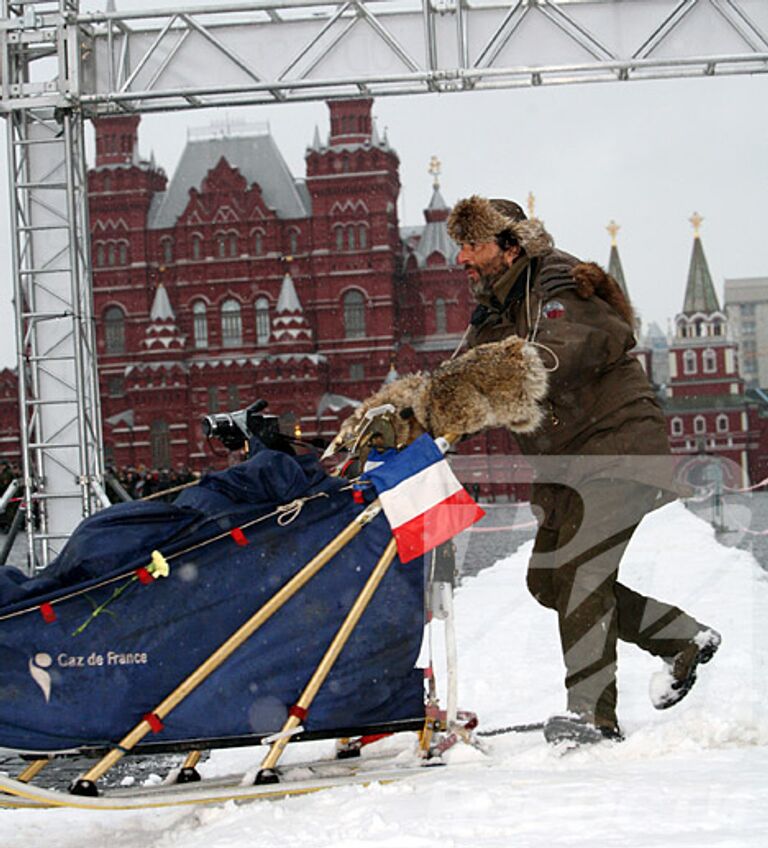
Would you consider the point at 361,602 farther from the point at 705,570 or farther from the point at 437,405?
the point at 705,570

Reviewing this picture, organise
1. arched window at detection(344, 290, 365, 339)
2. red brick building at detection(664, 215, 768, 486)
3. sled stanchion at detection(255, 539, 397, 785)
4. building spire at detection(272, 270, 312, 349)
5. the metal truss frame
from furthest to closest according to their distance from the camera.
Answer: red brick building at detection(664, 215, 768, 486)
arched window at detection(344, 290, 365, 339)
building spire at detection(272, 270, 312, 349)
the metal truss frame
sled stanchion at detection(255, 539, 397, 785)

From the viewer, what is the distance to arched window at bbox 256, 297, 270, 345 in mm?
54125

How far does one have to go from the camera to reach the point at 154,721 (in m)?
3.05

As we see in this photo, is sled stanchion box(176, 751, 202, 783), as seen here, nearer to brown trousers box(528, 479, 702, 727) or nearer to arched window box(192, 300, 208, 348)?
brown trousers box(528, 479, 702, 727)

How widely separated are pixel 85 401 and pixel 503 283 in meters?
6.46

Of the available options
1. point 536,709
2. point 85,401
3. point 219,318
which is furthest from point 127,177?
point 536,709

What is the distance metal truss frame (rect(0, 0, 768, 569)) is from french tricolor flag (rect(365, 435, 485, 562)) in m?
6.27

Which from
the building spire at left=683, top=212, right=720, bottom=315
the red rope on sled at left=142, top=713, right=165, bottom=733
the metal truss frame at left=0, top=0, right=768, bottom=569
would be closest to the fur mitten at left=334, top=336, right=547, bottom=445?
the red rope on sled at left=142, top=713, right=165, bottom=733

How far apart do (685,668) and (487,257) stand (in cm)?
125

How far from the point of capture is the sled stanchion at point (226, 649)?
300 centimetres

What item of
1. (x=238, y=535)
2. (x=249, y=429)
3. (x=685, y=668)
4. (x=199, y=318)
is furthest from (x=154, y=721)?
(x=199, y=318)

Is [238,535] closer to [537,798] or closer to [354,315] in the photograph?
[537,798]

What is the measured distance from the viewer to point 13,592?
3027 mm

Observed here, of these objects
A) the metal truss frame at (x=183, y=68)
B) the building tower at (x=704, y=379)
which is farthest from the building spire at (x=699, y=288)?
the metal truss frame at (x=183, y=68)
